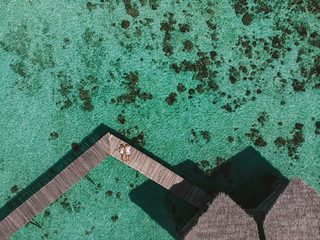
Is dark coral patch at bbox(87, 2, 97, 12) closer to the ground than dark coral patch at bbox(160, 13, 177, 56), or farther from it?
farther from it

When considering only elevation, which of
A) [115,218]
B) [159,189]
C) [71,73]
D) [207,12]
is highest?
[207,12]

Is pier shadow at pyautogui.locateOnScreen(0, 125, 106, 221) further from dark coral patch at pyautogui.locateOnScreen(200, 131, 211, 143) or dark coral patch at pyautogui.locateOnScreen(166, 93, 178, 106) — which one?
dark coral patch at pyautogui.locateOnScreen(200, 131, 211, 143)

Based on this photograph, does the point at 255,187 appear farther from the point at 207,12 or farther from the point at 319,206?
the point at 207,12

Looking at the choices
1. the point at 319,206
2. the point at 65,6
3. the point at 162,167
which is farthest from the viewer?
the point at 65,6

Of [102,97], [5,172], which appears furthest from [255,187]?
[5,172]

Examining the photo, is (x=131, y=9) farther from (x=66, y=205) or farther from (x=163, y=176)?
(x=66, y=205)

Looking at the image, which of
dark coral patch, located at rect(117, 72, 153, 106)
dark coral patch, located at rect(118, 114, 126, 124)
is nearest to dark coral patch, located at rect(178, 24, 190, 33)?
dark coral patch, located at rect(117, 72, 153, 106)

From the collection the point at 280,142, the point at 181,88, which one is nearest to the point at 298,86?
the point at 280,142
